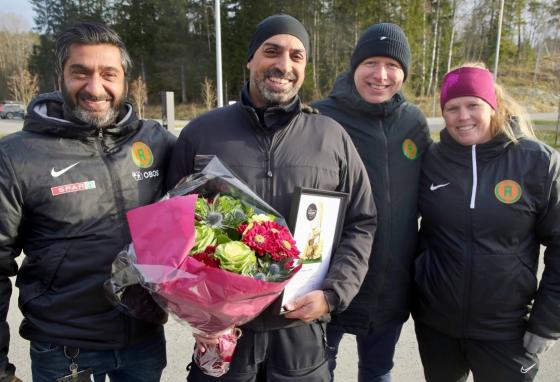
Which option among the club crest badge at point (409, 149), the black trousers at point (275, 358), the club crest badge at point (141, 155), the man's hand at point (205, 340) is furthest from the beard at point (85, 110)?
the club crest badge at point (409, 149)

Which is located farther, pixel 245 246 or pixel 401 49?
pixel 401 49

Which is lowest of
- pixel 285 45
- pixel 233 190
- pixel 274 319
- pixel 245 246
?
pixel 274 319

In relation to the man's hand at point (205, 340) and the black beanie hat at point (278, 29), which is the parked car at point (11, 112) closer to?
the black beanie hat at point (278, 29)

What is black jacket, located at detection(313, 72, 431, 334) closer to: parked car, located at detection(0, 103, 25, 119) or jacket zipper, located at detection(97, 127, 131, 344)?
jacket zipper, located at detection(97, 127, 131, 344)

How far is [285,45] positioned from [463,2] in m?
47.5

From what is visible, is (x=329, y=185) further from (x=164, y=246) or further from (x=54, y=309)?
(x=54, y=309)

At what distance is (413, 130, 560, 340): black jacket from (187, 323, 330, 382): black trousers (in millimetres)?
858

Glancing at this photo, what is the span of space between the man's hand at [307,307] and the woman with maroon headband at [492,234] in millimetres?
838

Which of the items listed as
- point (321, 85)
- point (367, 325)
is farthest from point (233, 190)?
point (321, 85)

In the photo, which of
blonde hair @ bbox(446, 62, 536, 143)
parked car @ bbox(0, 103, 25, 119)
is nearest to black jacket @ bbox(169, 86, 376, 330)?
blonde hair @ bbox(446, 62, 536, 143)

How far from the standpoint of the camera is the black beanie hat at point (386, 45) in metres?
2.63

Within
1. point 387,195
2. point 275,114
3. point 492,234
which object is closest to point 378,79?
point 387,195

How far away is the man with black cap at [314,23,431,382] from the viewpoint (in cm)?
259

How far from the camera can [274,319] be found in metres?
2.07
